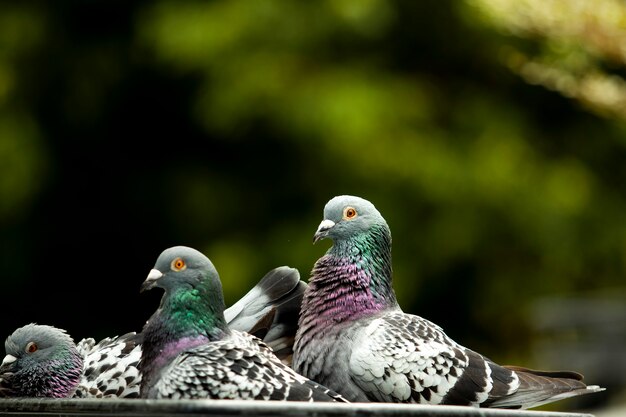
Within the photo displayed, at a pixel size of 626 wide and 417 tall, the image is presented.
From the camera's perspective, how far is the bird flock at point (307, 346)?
114 inches

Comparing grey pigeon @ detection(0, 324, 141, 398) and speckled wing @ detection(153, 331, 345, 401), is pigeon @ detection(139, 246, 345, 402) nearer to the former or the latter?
speckled wing @ detection(153, 331, 345, 401)

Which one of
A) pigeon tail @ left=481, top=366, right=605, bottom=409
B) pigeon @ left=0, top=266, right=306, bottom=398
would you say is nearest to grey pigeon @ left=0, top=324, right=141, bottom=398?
pigeon @ left=0, top=266, right=306, bottom=398

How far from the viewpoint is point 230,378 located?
2721 millimetres

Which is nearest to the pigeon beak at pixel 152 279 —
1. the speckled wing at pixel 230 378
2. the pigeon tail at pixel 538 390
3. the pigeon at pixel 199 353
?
the pigeon at pixel 199 353

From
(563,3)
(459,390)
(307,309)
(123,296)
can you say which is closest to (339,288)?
(307,309)

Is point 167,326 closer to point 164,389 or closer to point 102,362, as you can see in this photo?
point 164,389

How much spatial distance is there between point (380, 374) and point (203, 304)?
70cm

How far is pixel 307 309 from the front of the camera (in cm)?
348

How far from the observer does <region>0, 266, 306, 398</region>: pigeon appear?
10.7 ft

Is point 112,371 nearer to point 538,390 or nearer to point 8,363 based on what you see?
point 8,363

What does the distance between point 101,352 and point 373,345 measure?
97 cm

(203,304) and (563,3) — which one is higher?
(563,3)

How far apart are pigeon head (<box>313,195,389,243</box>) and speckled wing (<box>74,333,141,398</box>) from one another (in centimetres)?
73

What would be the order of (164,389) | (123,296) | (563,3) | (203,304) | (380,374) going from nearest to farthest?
(164,389) → (203,304) → (380,374) → (563,3) → (123,296)
